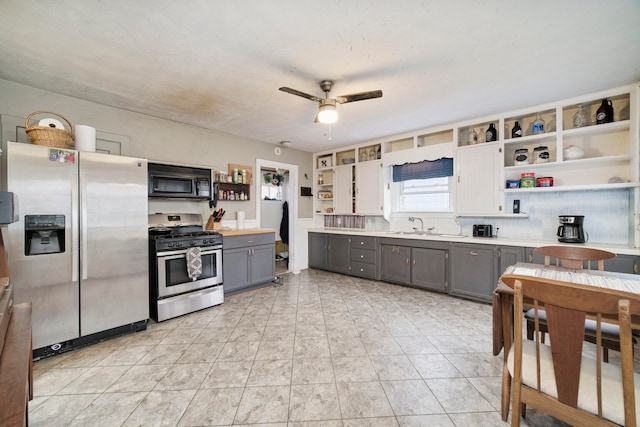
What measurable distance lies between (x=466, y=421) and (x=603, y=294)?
111 centimetres

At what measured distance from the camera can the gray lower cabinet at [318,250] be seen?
5301 millimetres

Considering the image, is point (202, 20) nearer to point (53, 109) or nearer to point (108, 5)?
point (108, 5)

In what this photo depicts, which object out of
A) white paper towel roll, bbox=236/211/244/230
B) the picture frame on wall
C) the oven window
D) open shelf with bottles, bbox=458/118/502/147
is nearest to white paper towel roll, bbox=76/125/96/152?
the oven window

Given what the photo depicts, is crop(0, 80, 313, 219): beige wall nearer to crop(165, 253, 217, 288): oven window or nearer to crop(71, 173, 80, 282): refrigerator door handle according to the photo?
crop(165, 253, 217, 288): oven window

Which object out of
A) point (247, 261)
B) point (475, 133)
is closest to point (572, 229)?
point (475, 133)

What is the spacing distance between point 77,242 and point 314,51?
2.72 metres

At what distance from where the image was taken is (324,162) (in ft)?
18.7

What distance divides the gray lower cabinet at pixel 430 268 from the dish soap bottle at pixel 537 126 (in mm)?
1934

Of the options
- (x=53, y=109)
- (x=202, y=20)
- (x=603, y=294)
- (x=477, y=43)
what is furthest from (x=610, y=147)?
(x=53, y=109)

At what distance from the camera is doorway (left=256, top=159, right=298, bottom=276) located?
535cm

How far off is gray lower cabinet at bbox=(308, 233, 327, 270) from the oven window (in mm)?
2424

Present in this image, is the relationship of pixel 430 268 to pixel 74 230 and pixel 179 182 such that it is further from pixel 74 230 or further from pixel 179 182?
pixel 74 230

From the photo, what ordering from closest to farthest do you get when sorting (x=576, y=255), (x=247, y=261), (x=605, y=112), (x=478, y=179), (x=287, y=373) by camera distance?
1. (x=287, y=373)
2. (x=576, y=255)
3. (x=605, y=112)
4. (x=478, y=179)
5. (x=247, y=261)

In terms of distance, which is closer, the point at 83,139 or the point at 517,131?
the point at 83,139
